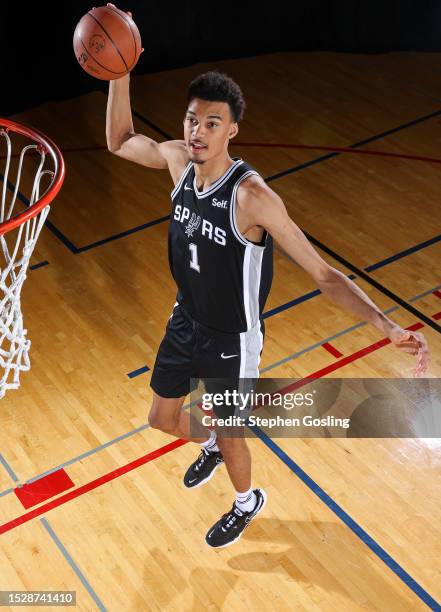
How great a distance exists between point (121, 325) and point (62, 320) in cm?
45

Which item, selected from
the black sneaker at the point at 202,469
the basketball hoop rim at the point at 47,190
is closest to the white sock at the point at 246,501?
the black sneaker at the point at 202,469

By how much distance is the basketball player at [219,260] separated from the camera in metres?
3.87

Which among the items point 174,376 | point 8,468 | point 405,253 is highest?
point 174,376

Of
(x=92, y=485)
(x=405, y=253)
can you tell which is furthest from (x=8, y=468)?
(x=405, y=253)

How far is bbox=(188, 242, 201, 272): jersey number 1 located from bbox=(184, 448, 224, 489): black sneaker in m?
1.44

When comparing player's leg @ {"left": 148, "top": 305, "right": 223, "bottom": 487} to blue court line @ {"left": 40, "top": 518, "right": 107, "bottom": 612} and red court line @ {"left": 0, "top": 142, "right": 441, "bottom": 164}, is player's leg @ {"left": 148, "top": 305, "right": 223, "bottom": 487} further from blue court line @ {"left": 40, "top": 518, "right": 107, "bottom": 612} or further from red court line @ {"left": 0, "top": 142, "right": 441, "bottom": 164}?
red court line @ {"left": 0, "top": 142, "right": 441, "bottom": 164}

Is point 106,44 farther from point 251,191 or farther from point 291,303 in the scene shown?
point 291,303

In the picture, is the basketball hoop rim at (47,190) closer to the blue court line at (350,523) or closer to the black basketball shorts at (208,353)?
the black basketball shorts at (208,353)

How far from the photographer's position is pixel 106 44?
436 cm

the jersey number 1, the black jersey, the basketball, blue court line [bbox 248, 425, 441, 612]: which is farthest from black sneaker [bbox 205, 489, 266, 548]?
the basketball

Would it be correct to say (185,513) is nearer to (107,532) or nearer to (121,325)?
(107,532)

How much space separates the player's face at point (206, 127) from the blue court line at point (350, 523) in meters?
2.11

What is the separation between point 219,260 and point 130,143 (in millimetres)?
936

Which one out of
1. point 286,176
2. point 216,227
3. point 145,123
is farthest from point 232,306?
point 145,123
